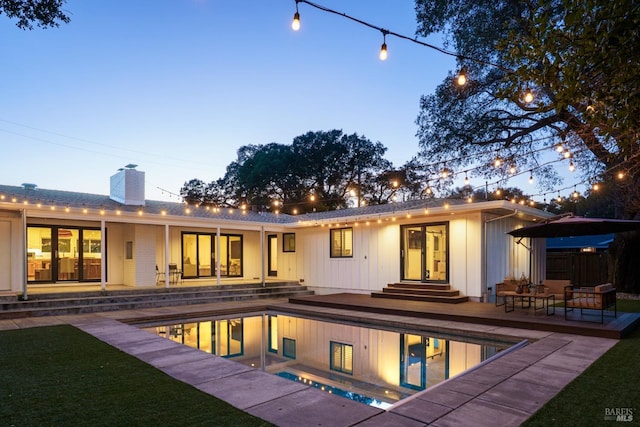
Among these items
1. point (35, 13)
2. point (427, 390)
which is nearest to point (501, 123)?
point (427, 390)

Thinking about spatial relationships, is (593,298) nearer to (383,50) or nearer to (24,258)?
(383,50)

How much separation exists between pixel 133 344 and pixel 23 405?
2.86m

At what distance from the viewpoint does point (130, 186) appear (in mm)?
14555

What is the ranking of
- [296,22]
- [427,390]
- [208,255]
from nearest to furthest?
[427,390] → [296,22] → [208,255]

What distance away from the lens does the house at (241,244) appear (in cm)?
1136

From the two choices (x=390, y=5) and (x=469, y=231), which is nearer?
(x=469, y=231)

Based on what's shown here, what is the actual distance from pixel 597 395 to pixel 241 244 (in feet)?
47.8

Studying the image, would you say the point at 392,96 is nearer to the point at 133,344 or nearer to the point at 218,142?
the point at 218,142

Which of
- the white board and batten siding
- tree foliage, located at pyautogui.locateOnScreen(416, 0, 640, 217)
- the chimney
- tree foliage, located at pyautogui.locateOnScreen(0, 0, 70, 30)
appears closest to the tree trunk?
tree foliage, located at pyautogui.locateOnScreen(416, 0, 640, 217)

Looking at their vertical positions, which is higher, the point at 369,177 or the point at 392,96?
the point at 392,96

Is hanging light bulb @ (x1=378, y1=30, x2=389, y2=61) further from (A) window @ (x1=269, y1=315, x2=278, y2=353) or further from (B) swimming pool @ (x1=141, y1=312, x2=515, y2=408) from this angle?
(A) window @ (x1=269, y1=315, x2=278, y2=353)

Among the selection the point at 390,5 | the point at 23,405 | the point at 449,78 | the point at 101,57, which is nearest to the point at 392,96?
the point at 449,78

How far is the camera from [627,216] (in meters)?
13.0

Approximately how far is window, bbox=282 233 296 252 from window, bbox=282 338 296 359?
8719 millimetres
